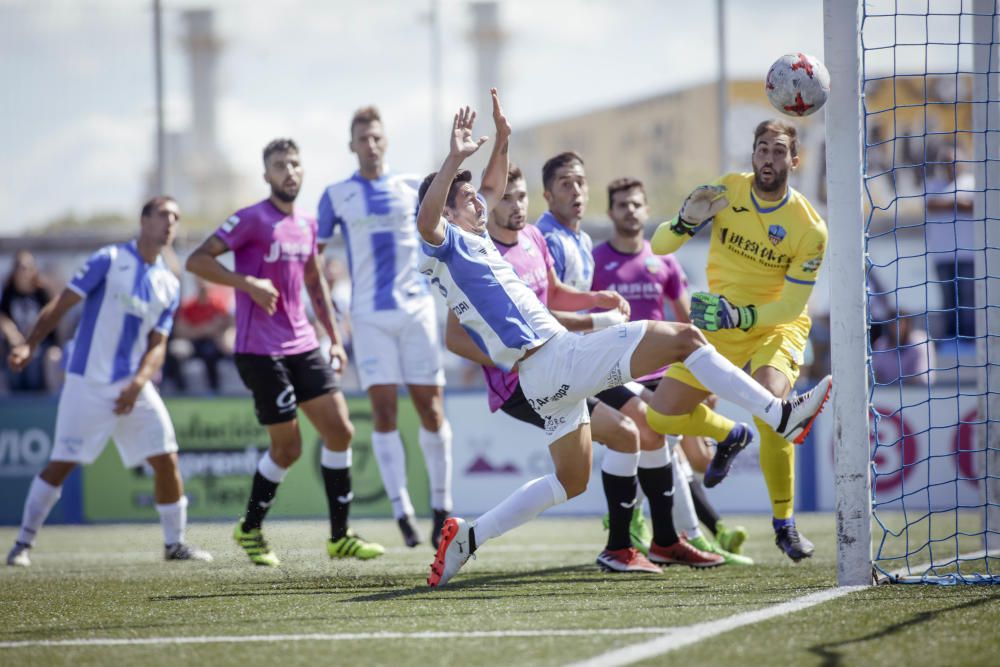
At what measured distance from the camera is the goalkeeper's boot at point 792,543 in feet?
22.6

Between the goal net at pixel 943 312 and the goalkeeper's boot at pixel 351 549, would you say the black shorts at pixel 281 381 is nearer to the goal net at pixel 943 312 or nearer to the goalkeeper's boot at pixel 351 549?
the goalkeeper's boot at pixel 351 549

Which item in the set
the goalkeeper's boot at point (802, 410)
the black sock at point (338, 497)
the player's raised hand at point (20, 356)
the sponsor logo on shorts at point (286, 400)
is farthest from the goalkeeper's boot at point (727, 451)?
the player's raised hand at point (20, 356)

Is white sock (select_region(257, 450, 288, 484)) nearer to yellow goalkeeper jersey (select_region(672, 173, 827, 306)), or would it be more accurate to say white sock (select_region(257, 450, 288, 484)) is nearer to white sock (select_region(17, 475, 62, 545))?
white sock (select_region(17, 475, 62, 545))

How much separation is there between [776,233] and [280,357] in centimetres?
317

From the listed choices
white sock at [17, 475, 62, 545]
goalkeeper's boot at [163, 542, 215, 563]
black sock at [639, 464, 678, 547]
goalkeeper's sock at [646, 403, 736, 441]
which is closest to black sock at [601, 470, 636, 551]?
black sock at [639, 464, 678, 547]

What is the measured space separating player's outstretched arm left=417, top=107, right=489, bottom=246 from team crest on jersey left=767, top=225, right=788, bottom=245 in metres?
1.77

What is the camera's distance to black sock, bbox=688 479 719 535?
852 centimetres

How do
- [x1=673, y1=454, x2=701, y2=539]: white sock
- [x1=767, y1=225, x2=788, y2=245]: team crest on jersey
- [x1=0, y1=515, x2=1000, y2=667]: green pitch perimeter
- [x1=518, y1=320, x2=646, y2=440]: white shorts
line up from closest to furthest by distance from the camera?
[x1=0, y1=515, x2=1000, y2=667]: green pitch perimeter < [x1=518, y1=320, x2=646, y2=440]: white shorts < [x1=767, y1=225, x2=788, y2=245]: team crest on jersey < [x1=673, y1=454, x2=701, y2=539]: white sock

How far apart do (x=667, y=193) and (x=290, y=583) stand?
26426mm

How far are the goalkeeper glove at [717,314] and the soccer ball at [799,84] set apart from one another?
3.40ft

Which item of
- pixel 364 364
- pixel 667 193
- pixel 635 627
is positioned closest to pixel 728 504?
pixel 364 364

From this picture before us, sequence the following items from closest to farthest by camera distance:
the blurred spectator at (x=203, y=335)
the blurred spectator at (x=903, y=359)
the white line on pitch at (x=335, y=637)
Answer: the white line on pitch at (x=335, y=637)
the blurred spectator at (x=903, y=359)
the blurred spectator at (x=203, y=335)

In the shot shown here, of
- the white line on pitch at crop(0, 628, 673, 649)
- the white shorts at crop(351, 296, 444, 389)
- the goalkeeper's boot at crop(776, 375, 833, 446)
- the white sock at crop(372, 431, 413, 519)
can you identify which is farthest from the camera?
the white sock at crop(372, 431, 413, 519)

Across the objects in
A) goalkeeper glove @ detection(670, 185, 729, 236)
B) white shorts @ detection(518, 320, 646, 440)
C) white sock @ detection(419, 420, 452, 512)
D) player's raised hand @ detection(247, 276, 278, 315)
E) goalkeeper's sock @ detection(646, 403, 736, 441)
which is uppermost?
goalkeeper glove @ detection(670, 185, 729, 236)
